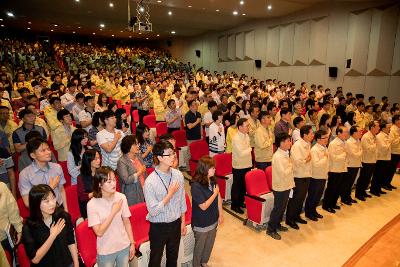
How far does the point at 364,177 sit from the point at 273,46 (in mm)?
12190

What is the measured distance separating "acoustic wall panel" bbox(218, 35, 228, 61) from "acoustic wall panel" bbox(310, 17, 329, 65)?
25.7 ft

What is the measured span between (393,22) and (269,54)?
664 cm

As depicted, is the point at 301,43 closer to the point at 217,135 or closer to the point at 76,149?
the point at 217,135

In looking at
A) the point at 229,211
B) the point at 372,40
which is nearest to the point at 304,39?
the point at 372,40

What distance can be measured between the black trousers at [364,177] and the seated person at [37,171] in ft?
18.1

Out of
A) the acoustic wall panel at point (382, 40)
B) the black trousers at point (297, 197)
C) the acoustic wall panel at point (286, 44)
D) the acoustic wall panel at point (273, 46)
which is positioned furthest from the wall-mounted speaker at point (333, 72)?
the black trousers at point (297, 197)

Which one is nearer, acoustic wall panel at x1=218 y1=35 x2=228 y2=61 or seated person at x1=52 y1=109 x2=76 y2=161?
seated person at x1=52 y1=109 x2=76 y2=161

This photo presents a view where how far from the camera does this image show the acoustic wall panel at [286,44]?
15266mm

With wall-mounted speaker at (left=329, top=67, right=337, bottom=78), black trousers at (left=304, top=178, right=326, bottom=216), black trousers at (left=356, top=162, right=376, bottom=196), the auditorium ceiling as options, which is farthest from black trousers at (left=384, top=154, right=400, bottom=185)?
the auditorium ceiling

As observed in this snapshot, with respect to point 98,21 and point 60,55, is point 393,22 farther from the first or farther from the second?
point 60,55

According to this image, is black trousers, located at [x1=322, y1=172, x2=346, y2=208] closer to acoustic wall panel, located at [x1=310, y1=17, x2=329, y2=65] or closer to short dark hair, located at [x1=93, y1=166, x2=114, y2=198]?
short dark hair, located at [x1=93, y1=166, x2=114, y2=198]

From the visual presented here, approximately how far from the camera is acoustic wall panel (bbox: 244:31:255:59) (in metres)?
18.1

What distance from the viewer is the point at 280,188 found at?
427cm

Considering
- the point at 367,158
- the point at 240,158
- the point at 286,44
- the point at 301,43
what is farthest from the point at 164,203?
the point at 286,44
